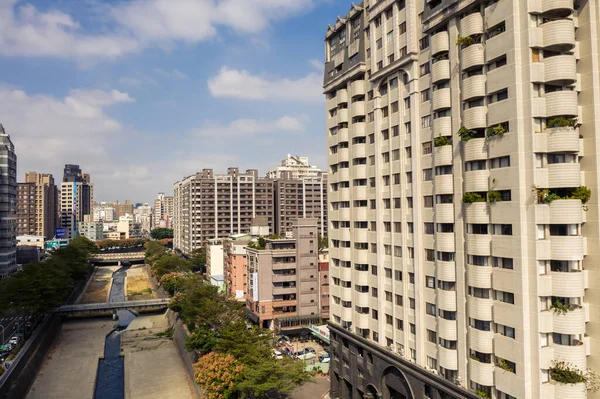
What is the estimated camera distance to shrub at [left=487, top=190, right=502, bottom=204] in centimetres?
3219

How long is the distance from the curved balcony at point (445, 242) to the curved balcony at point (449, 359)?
337 inches

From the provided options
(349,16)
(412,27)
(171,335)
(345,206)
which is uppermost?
(349,16)

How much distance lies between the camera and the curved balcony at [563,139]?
29531mm

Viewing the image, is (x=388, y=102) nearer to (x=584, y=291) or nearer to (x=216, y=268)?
(x=584, y=291)

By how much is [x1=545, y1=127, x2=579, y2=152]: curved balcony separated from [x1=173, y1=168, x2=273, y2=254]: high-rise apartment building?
449 ft

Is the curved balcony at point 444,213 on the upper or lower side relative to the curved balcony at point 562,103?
lower

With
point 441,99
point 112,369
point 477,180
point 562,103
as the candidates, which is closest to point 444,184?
point 477,180

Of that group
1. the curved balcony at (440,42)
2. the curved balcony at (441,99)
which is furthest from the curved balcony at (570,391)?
the curved balcony at (440,42)

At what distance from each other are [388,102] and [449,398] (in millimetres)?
29122

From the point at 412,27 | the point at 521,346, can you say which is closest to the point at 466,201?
the point at 521,346

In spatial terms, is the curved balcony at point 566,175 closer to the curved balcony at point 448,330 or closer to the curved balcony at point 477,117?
the curved balcony at point 477,117

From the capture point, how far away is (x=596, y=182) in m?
29.9

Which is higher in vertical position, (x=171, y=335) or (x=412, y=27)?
(x=412, y=27)

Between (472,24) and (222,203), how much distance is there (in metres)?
135
